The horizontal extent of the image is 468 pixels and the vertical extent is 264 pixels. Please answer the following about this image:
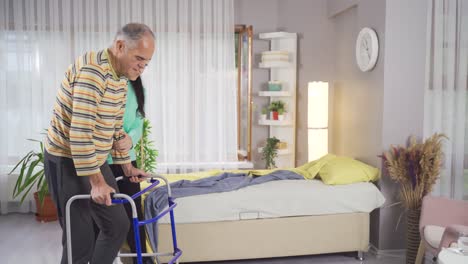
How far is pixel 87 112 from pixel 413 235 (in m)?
2.51

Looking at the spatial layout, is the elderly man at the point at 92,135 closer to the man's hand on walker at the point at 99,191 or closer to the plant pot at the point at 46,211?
the man's hand on walker at the point at 99,191

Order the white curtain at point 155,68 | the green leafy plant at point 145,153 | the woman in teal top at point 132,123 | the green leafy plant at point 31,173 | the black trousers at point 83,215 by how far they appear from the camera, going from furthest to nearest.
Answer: the white curtain at point 155,68 < the green leafy plant at point 145,153 < the green leafy plant at point 31,173 < the woman in teal top at point 132,123 < the black trousers at point 83,215

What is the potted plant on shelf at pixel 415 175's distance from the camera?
3502 millimetres

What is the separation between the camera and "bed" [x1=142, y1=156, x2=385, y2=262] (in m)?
3.48

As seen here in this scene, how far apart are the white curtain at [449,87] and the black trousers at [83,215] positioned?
109 inches

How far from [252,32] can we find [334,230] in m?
2.49

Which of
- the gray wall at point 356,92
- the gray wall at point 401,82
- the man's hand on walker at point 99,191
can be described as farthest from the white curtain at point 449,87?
the man's hand on walker at point 99,191

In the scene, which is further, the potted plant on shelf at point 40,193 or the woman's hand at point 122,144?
the potted plant on shelf at point 40,193

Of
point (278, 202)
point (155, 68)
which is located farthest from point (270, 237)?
point (155, 68)

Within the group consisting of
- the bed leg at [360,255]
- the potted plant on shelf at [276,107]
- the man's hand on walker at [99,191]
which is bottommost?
the bed leg at [360,255]

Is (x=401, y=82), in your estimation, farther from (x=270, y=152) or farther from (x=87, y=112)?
(x=87, y=112)

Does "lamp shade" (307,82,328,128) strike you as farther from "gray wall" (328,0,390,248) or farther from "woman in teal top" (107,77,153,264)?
"woman in teal top" (107,77,153,264)

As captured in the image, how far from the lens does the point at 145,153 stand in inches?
192

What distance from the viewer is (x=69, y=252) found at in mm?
2154
